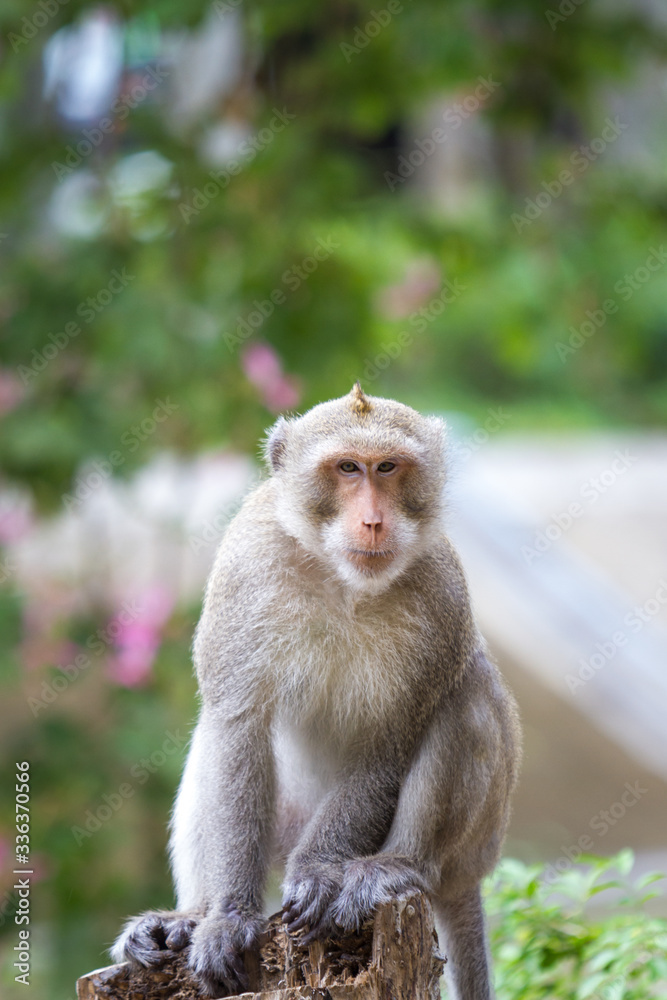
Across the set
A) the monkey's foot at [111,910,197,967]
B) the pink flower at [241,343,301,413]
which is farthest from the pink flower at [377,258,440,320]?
the monkey's foot at [111,910,197,967]

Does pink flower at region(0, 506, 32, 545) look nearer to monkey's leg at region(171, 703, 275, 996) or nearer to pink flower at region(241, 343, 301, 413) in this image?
pink flower at region(241, 343, 301, 413)

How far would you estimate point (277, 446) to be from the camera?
4.22 metres

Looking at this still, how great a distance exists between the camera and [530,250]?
7.06 metres

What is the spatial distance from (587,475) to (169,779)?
31.3 feet

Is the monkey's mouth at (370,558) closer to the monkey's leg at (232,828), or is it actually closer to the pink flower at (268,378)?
the monkey's leg at (232,828)

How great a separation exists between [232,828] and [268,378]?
10.7ft

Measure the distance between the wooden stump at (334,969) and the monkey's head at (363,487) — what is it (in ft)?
3.47

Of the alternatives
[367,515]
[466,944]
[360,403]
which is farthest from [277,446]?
[466,944]

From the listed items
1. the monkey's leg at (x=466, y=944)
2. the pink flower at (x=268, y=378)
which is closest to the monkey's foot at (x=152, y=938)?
the monkey's leg at (x=466, y=944)

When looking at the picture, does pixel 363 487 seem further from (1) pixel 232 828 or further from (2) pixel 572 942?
(2) pixel 572 942

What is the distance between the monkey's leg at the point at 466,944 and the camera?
4.30 m

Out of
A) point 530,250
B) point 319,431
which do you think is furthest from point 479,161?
point 319,431

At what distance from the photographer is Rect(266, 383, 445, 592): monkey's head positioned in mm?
3809

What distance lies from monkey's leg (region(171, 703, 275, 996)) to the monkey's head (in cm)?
66
